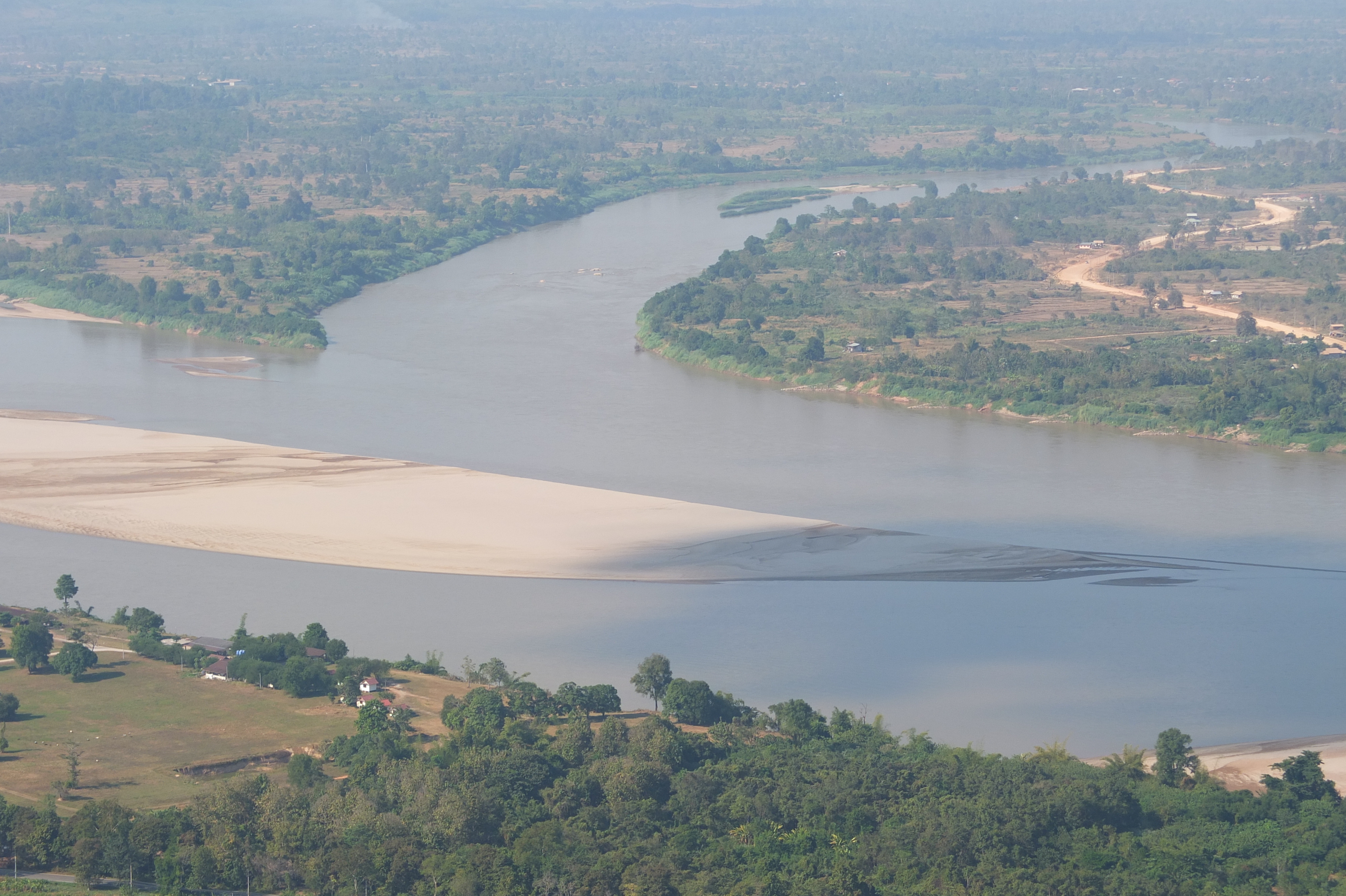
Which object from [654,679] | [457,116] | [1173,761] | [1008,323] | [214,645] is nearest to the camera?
[1173,761]

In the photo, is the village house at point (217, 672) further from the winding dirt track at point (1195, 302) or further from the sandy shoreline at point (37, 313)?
the winding dirt track at point (1195, 302)

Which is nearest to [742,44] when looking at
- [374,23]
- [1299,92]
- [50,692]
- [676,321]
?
[374,23]

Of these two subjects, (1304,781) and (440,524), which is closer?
(1304,781)

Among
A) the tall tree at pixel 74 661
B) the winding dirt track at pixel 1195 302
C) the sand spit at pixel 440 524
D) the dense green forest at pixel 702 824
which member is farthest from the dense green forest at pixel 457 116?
the dense green forest at pixel 702 824

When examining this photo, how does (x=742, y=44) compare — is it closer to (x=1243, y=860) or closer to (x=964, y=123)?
(x=964, y=123)

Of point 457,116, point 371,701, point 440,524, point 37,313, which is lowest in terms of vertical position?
point 371,701

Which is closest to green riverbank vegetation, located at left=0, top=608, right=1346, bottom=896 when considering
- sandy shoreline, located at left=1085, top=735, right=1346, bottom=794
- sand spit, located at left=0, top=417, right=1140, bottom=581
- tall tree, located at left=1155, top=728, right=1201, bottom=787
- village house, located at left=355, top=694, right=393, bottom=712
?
tall tree, located at left=1155, top=728, right=1201, bottom=787

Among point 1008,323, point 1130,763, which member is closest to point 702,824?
point 1130,763

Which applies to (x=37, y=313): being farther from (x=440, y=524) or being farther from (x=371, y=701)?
A: (x=371, y=701)
